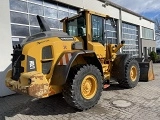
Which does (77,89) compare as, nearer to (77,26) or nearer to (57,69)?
(57,69)

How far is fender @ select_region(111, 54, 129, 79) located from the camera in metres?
7.22

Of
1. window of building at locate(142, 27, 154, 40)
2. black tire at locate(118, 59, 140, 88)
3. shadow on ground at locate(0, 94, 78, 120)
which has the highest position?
window of building at locate(142, 27, 154, 40)

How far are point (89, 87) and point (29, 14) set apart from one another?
5614 millimetres

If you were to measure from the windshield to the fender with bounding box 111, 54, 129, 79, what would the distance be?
194cm

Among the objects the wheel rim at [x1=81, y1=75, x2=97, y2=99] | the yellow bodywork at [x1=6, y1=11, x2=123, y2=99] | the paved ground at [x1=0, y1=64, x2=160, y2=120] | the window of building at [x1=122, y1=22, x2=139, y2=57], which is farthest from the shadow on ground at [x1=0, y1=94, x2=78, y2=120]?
the window of building at [x1=122, y1=22, x2=139, y2=57]

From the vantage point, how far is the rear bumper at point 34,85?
14.0 feet

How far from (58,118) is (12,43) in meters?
4.80

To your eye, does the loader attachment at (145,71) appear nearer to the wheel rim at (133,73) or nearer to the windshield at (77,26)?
the wheel rim at (133,73)

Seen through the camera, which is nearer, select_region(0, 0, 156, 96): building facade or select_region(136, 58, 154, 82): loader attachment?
select_region(0, 0, 156, 96): building facade

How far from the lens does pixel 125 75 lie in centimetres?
724

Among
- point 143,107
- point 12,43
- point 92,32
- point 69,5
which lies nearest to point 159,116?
point 143,107

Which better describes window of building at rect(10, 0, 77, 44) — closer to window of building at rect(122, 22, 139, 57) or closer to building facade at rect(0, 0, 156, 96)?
building facade at rect(0, 0, 156, 96)

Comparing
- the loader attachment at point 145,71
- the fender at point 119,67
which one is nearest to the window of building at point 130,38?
the loader attachment at point 145,71

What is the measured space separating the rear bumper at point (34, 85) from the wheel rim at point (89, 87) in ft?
3.28
